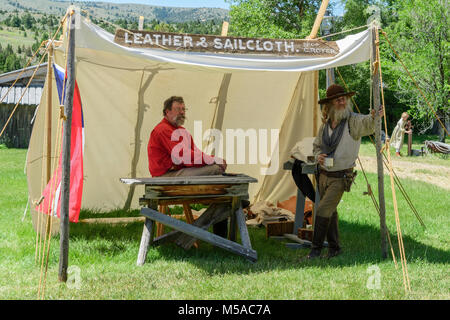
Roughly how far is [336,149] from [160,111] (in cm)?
315

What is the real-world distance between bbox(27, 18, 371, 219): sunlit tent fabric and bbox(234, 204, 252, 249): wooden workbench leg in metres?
2.31

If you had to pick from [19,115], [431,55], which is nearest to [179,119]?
[431,55]

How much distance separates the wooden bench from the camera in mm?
4953

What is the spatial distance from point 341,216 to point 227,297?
13.0ft

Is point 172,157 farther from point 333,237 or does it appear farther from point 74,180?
point 333,237

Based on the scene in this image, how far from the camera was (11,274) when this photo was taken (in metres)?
4.58

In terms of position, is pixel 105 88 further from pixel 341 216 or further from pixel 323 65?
pixel 341 216

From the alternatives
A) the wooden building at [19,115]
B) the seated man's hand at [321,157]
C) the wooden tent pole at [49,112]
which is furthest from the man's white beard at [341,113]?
the wooden building at [19,115]

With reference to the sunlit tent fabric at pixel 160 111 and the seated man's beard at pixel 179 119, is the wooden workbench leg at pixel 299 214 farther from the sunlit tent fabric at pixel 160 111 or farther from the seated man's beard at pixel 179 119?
the seated man's beard at pixel 179 119

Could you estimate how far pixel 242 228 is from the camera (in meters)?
5.17

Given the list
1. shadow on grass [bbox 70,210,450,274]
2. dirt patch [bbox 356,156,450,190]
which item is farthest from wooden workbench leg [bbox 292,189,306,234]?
dirt patch [bbox 356,156,450,190]

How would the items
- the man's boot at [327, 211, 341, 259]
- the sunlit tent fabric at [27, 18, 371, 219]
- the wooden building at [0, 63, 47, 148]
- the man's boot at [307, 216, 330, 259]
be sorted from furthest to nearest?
the wooden building at [0, 63, 47, 148] → the sunlit tent fabric at [27, 18, 371, 219] → the man's boot at [327, 211, 341, 259] → the man's boot at [307, 216, 330, 259]

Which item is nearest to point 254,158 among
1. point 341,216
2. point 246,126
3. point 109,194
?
point 246,126

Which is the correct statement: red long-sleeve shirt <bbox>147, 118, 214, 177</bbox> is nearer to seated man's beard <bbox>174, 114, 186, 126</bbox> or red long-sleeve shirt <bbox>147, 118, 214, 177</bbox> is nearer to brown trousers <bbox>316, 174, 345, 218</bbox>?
seated man's beard <bbox>174, 114, 186, 126</bbox>
